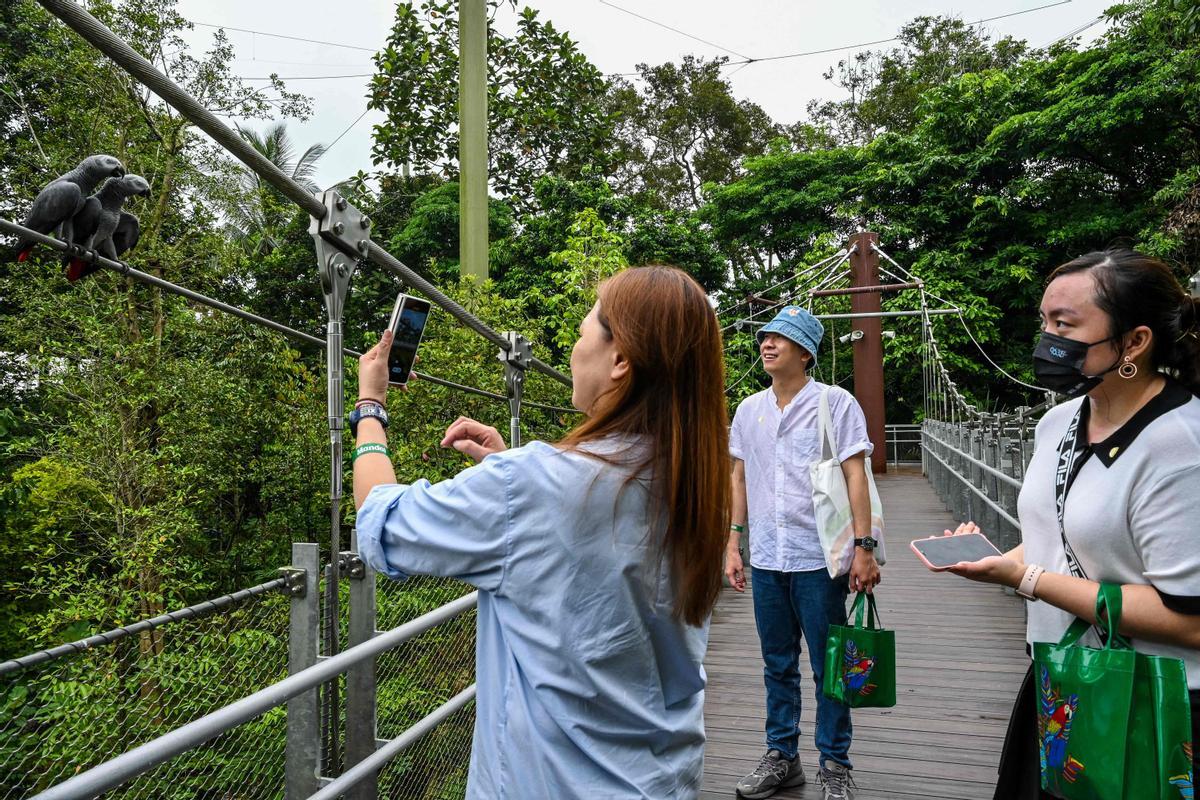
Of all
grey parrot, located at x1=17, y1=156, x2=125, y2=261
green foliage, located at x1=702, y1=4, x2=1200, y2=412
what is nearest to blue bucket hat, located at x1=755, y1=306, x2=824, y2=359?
grey parrot, located at x1=17, y1=156, x2=125, y2=261

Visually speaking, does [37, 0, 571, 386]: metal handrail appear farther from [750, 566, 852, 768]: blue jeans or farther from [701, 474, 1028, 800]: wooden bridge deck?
[701, 474, 1028, 800]: wooden bridge deck

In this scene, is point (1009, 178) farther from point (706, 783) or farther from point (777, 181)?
point (706, 783)

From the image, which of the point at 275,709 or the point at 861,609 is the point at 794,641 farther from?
the point at 275,709

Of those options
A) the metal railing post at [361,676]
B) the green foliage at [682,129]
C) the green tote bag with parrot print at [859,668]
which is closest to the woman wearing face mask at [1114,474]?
the green tote bag with parrot print at [859,668]

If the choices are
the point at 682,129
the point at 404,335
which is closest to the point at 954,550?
Result: the point at 404,335

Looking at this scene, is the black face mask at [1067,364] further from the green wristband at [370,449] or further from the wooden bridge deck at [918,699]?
the wooden bridge deck at [918,699]

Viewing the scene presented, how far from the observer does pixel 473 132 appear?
23.0 feet

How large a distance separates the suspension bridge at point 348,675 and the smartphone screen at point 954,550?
849mm

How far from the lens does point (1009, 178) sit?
51.9ft

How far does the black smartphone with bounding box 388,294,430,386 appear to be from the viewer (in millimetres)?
1139

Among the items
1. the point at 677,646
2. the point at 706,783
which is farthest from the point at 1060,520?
the point at 706,783

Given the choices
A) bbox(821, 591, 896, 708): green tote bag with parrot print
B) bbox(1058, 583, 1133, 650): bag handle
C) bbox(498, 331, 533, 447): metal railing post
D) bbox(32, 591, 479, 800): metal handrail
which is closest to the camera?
bbox(32, 591, 479, 800): metal handrail

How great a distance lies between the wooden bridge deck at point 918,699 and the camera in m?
2.46

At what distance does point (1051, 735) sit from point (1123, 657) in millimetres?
148
